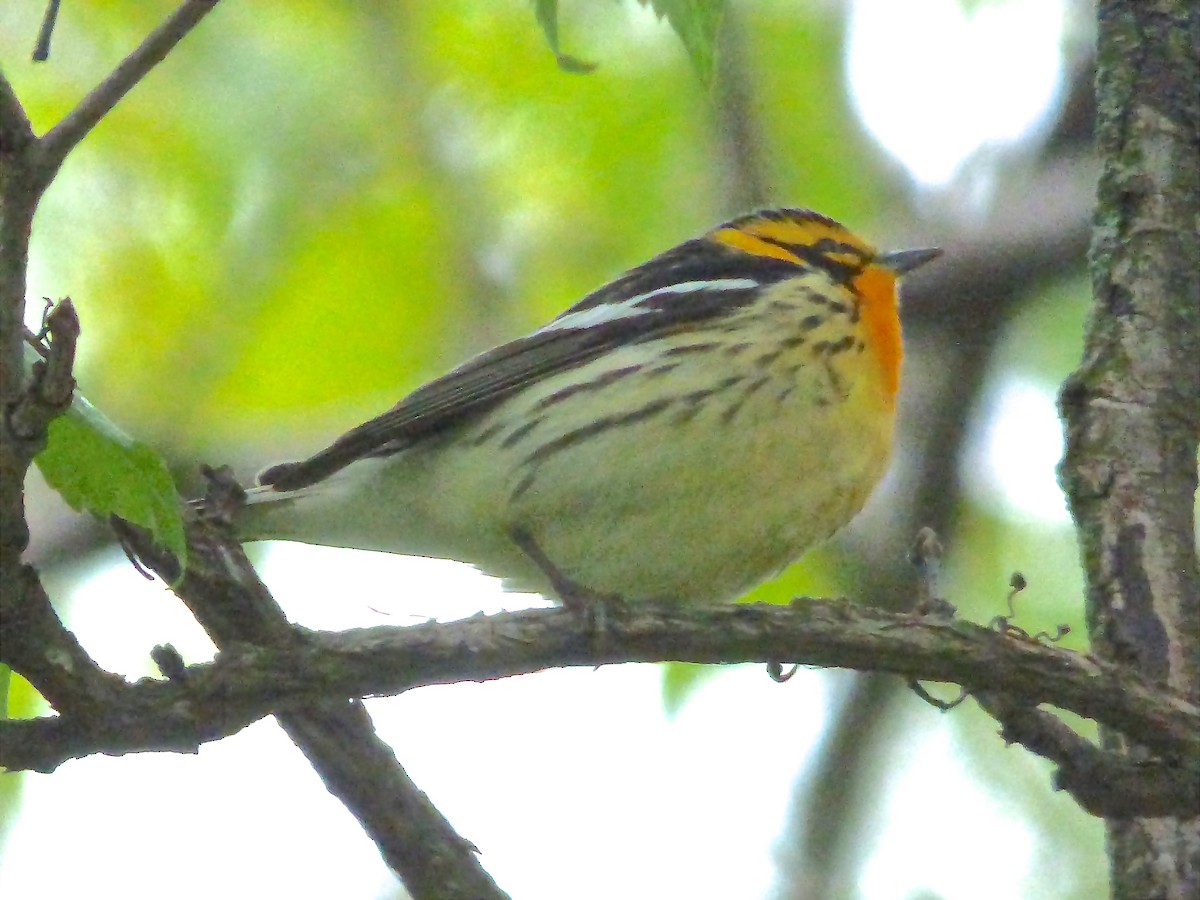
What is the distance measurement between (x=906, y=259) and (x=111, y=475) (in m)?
3.56

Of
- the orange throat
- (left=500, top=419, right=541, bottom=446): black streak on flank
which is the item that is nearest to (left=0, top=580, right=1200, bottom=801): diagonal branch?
(left=500, top=419, right=541, bottom=446): black streak on flank

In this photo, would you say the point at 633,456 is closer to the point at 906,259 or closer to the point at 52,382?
the point at 906,259

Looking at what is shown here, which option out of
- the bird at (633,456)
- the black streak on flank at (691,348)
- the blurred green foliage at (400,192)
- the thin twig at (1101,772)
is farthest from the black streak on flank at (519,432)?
the blurred green foliage at (400,192)

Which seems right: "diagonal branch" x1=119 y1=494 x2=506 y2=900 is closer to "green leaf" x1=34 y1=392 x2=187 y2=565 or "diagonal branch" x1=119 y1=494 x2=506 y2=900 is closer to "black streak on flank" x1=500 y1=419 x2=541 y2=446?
"green leaf" x1=34 y1=392 x2=187 y2=565

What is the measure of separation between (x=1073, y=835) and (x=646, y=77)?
389cm

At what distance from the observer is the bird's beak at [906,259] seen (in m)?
5.28

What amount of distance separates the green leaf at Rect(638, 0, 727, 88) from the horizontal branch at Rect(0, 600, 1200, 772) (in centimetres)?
106

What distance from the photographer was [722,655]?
312 centimetres

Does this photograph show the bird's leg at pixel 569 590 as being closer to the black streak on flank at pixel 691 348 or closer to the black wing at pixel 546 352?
the black wing at pixel 546 352

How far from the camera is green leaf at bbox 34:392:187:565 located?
2.25m

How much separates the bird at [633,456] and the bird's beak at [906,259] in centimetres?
50

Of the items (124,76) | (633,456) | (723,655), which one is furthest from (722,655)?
(124,76)

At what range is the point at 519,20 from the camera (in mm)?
7238

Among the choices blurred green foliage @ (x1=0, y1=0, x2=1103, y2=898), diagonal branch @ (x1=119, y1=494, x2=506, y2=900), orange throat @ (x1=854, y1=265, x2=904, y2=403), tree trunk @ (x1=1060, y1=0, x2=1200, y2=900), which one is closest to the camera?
diagonal branch @ (x1=119, y1=494, x2=506, y2=900)
